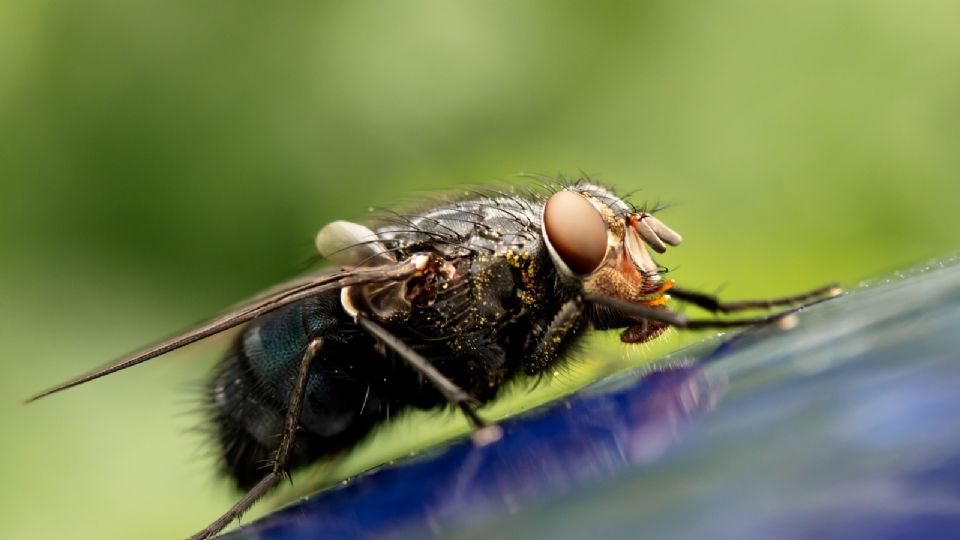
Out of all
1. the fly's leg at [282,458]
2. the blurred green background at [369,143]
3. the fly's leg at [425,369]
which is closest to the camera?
the fly's leg at [425,369]

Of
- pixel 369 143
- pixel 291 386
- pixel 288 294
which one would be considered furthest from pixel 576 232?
pixel 369 143

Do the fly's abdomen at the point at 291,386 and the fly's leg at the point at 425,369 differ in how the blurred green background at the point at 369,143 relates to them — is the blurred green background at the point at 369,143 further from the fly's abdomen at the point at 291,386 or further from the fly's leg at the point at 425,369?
the fly's leg at the point at 425,369

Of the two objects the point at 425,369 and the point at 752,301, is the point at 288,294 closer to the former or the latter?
the point at 425,369

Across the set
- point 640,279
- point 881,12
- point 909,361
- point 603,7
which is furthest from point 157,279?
point 909,361

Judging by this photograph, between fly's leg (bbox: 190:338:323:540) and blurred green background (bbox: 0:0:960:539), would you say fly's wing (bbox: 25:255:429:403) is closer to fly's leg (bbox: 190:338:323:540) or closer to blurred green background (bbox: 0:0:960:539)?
fly's leg (bbox: 190:338:323:540)

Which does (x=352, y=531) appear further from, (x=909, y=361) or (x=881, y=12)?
(x=881, y=12)

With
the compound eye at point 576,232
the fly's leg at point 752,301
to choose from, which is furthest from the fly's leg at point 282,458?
the fly's leg at point 752,301

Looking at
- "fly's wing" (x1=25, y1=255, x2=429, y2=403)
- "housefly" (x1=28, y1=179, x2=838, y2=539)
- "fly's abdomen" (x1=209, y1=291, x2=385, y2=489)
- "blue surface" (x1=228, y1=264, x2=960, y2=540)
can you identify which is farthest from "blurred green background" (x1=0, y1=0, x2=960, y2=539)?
"blue surface" (x1=228, y1=264, x2=960, y2=540)
